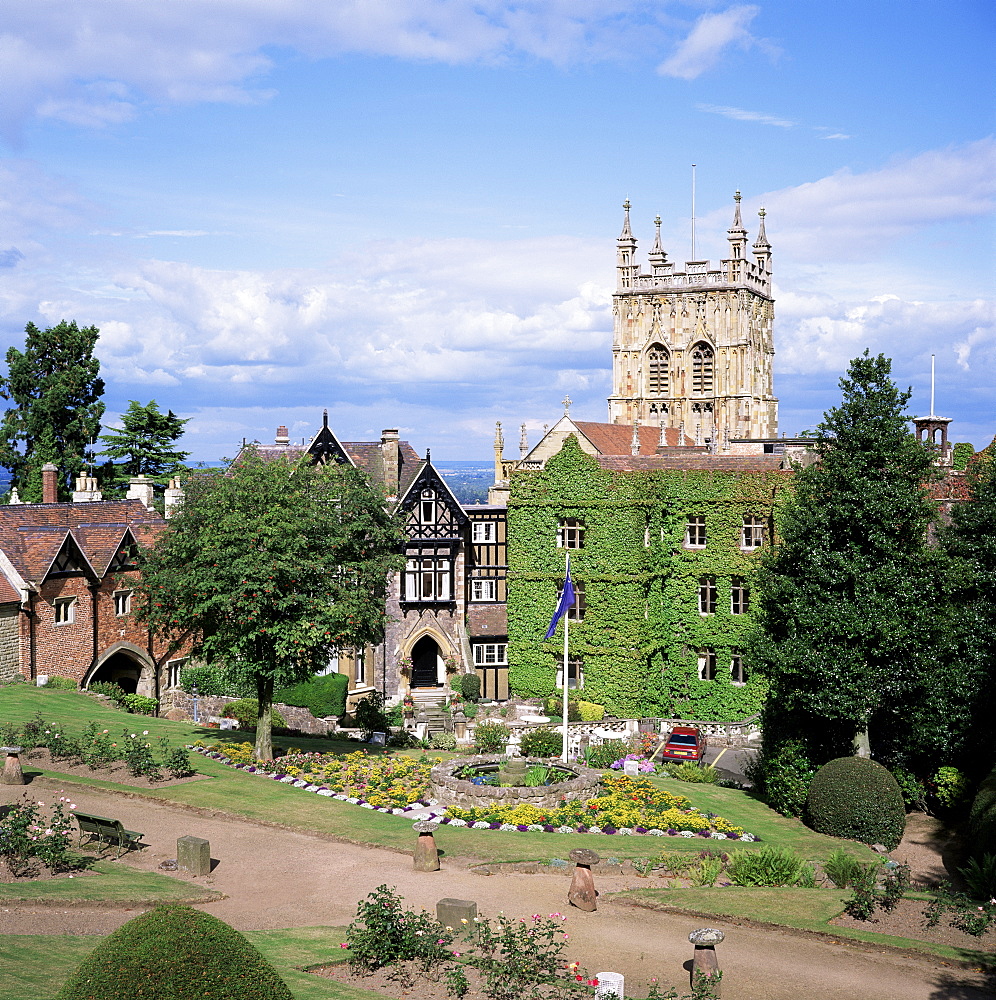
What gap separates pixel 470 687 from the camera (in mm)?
53250

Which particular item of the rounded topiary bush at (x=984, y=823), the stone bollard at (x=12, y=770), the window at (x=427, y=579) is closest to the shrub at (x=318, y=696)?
the window at (x=427, y=579)

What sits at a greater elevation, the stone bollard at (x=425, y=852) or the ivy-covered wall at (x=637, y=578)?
the ivy-covered wall at (x=637, y=578)

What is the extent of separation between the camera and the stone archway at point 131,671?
48750 mm

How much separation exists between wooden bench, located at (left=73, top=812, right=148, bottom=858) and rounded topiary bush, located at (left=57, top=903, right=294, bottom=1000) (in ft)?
39.7

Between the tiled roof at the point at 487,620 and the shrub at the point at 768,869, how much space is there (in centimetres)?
3136

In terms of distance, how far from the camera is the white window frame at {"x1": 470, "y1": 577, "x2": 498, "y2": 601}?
188 ft

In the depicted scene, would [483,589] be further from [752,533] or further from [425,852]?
[425,852]

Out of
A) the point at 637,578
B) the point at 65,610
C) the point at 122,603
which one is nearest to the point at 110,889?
the point at 65,610

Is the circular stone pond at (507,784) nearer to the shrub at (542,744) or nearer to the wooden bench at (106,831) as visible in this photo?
the shrub at (542,744)

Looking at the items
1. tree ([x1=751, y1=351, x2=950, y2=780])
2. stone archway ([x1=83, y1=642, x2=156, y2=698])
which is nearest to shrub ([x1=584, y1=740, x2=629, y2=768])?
tree ([x1=751, y1=351, x2=950, y2=780])

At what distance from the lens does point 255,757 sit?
1321 inches

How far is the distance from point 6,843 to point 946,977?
17.4m

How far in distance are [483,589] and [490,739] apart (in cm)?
1909

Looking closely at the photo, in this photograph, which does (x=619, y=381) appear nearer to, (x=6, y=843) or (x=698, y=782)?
(x=698, y=782)
